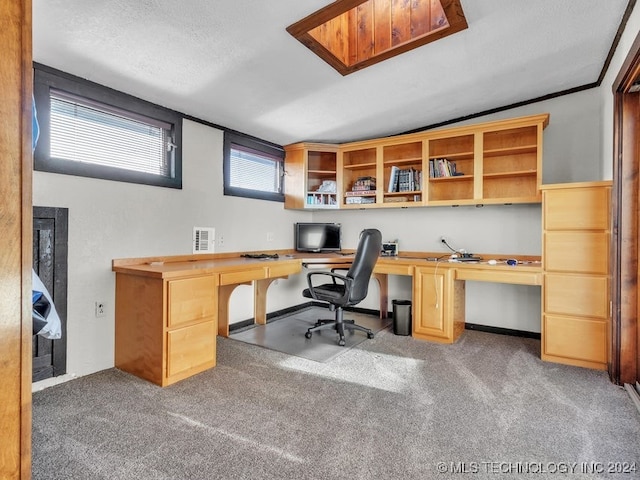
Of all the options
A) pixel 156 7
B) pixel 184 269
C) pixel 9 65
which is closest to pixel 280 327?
pixel 184 269

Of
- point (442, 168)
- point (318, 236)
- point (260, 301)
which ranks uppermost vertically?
point (442, 168)

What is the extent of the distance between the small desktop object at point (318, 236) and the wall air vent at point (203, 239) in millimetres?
1275

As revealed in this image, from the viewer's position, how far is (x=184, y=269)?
2414mm

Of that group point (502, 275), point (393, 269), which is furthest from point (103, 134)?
point (502, 275)

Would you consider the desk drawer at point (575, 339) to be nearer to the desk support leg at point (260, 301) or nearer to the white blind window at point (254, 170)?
the desk support leg at point (260, 301)

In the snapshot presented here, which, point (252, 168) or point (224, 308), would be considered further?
point (252, 168)

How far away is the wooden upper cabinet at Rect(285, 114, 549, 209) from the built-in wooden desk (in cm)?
77

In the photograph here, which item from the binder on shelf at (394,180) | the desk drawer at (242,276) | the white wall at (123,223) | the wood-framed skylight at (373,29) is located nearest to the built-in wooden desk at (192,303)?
the desk drawer at (242,276)

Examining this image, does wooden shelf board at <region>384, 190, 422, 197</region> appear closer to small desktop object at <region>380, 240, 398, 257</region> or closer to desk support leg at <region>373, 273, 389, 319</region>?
small desktop object at <region>380, 240, 398, 257</region>

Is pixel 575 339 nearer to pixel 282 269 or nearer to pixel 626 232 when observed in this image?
pixel 626 232

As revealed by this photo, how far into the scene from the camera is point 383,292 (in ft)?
13.6

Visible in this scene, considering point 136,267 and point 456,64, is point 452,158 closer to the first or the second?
point 456,64

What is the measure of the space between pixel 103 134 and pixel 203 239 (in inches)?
46.9

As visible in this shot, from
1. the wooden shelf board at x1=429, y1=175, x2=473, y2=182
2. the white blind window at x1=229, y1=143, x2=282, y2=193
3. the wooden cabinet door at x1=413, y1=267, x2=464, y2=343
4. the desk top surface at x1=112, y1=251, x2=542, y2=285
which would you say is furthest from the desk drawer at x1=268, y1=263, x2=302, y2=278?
the wooden shelf board at x1=429, y1=175, x2=473, y2=182
